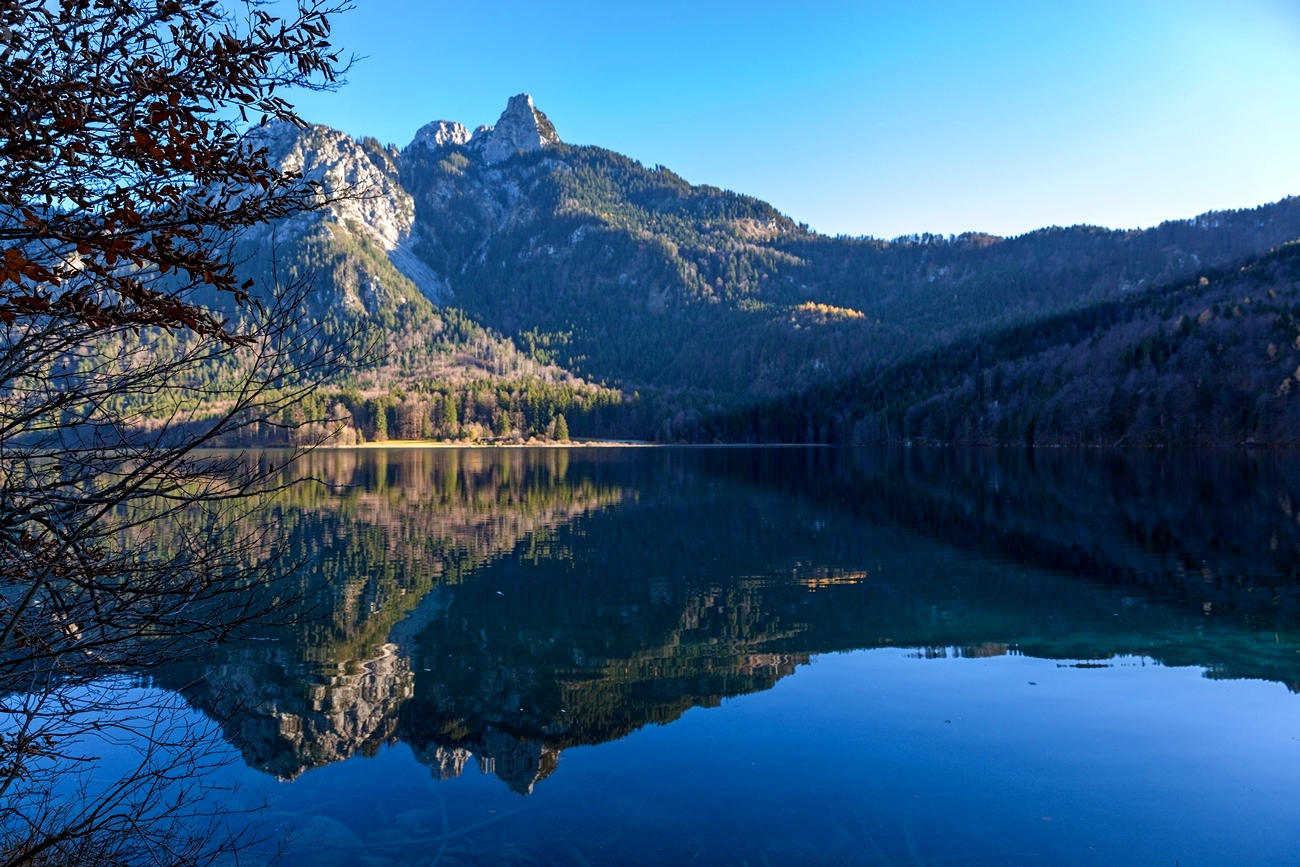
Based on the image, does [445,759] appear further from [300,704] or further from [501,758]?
[300,704]

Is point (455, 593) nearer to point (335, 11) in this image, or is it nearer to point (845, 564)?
point (845, 564)

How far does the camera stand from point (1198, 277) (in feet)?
567

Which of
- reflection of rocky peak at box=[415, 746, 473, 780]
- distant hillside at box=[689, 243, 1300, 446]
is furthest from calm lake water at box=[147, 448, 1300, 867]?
distant hillside at box=[689, 243, 1300, 446]

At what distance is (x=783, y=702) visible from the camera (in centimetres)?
1457

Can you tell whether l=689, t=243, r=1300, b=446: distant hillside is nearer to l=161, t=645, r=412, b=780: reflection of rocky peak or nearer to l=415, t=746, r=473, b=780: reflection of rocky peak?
l=161, t=645, r=412, b=780: reflection of rocky peak

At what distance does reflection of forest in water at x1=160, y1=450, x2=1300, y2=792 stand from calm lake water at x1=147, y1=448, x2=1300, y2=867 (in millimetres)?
110

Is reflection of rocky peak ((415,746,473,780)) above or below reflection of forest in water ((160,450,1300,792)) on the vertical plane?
below

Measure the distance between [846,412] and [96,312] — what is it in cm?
17375

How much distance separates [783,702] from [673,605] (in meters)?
8.22

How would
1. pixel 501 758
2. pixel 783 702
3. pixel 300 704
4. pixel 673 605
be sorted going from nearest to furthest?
1. pixel 501 758
2. pixel 783 702
3. pixel 300 704
4. pixel 673 605

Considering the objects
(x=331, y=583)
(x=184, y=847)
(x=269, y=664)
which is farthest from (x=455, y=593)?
(x=184, y=847)

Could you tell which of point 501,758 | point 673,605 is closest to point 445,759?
point 501,758

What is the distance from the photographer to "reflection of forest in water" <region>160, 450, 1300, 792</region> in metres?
14.4

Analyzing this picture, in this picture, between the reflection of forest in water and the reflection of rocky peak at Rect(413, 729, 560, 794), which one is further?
the reflection of forest in water
